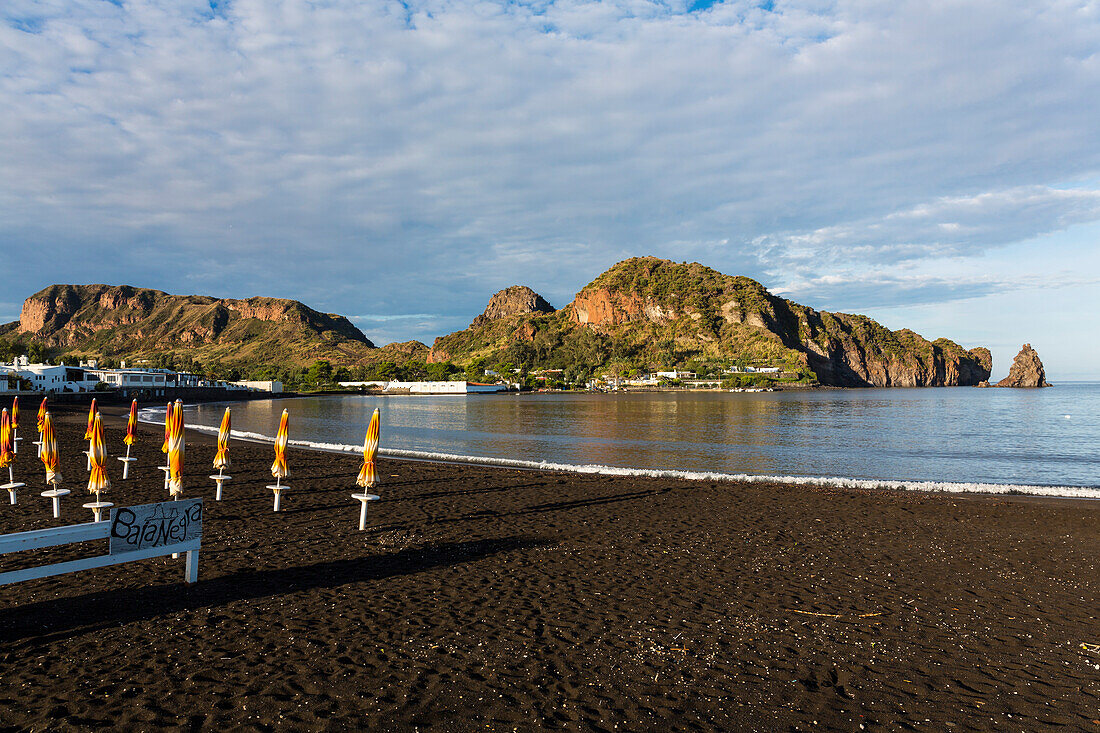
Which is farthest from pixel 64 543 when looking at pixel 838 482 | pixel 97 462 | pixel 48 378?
pixel 48 378

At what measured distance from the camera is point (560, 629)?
665 cm

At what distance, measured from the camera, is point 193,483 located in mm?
16578

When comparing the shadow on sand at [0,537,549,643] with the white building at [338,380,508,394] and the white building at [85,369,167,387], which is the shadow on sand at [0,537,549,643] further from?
the white building at [338,380,508,394]

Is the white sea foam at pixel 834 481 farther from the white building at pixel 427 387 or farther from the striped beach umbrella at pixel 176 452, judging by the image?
the white building at pixel 427 387

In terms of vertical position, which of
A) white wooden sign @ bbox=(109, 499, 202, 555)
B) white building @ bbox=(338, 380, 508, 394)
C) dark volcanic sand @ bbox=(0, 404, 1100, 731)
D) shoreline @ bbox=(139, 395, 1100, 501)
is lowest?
white building @ bbox=(338, 380, 508, 394)

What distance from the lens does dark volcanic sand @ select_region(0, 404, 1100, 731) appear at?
4977 millimetres

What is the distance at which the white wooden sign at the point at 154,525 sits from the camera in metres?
6.43

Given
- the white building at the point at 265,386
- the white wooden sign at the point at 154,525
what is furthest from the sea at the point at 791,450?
the white building at the point at 265,386

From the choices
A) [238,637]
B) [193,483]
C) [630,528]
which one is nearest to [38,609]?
[238,637]

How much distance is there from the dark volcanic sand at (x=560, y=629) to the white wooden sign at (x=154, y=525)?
0.81 m

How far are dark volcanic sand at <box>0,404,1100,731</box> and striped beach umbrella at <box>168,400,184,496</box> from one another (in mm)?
1183

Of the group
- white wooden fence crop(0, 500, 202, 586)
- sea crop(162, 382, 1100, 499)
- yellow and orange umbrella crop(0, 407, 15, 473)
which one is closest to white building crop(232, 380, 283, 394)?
sea crop(162, 382, 1100, 499)

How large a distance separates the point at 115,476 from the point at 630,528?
53.2 feet

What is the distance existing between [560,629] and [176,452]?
29.6 ft
